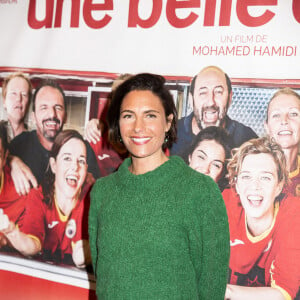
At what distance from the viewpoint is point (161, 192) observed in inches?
55.3

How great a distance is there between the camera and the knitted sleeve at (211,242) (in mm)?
1361

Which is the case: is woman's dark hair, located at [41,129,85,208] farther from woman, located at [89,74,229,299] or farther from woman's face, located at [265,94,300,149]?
woman's face, located at [265,94,300,149]

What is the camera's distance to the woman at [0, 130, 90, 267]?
2137 millimetres

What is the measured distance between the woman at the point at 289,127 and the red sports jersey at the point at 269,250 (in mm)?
105

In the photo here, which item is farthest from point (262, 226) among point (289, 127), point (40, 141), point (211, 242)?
point (40, 141)

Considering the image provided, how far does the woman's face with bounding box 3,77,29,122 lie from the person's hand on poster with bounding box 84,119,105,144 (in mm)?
376

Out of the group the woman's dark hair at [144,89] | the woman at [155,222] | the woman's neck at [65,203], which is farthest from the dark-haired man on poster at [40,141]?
the woman at [155,222]

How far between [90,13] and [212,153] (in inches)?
36.0

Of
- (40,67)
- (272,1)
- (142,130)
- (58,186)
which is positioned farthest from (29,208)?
(272,1)

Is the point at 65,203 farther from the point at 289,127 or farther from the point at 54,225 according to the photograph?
the point at 289,127

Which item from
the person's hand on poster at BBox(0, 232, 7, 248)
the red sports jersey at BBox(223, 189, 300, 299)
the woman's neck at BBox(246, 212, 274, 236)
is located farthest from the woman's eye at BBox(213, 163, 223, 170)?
the person's hand on poster at BBox(0, 232, 7, 248)

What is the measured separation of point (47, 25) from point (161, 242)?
1.36m

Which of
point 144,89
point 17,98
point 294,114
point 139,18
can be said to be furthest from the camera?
point 17,98

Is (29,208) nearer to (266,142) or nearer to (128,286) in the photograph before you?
(128,286)
